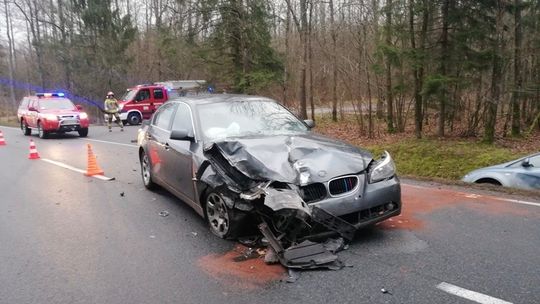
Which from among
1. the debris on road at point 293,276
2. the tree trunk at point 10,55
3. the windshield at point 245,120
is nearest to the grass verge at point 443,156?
the windshield at point 245,120

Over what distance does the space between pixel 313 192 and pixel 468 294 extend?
162 centimetres

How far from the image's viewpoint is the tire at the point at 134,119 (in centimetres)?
2373

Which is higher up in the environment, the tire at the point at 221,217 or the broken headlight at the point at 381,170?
the broken headlight at the point at 381,170

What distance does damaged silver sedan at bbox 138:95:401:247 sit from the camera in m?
4.30

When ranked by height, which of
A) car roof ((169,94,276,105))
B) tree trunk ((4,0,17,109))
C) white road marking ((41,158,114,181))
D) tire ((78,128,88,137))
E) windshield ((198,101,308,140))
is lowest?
white road marking ((41,158,114,181))

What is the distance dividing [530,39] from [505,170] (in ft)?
33.0

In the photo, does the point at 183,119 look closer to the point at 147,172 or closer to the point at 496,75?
the point at 147,172

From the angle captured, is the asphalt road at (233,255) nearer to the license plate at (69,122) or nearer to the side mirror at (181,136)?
the side mirror at (181,136)

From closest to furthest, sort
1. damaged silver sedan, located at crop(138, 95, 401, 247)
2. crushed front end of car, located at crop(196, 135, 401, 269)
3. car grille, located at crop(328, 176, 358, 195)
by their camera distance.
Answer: crushed front end of car, located at crop(196, 135, 401, 269)
damaged silver sedan, located at crop(138, 95, 401, 247)
car grille, located at crop(328, 176, 358, 195)

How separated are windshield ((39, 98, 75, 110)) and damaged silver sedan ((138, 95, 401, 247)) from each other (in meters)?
14.3

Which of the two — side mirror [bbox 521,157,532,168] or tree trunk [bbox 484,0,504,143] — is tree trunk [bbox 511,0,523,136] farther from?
side mirror [bbox 521,157,532,168]

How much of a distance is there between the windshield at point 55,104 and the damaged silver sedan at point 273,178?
14340 millimetres

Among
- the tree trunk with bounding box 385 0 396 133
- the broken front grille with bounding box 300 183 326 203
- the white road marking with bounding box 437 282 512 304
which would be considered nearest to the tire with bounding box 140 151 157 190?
the broken front grille with bounding box 300 183 326 203

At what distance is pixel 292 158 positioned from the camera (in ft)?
15.4
